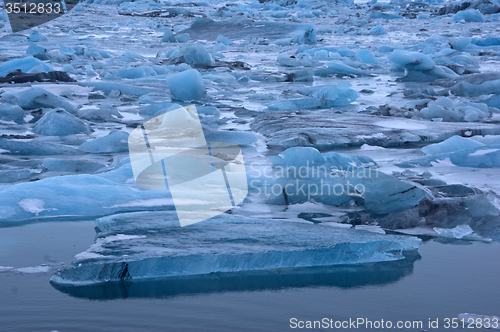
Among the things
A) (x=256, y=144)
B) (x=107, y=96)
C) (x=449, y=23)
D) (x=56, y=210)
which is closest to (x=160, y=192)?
(x=56, y=210)

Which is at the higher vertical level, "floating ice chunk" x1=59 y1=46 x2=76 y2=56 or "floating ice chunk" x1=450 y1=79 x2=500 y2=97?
"floating ice chunk" x1=450 y1=79 x2=500 y2=97

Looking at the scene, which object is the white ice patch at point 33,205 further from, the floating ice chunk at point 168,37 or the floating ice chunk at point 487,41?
the floating ice chunk at point 487,41

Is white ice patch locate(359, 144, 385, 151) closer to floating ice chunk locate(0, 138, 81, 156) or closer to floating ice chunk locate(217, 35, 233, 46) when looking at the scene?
floating ice chunk locate(0, 138, 81, 156)

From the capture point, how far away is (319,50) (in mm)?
9688

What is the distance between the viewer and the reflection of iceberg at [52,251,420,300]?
5.31ft

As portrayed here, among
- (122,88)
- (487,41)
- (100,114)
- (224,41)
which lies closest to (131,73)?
(122,88)

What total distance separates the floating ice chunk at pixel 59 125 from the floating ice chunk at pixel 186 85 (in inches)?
58.7

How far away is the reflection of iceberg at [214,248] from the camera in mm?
1725

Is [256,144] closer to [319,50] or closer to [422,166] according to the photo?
[422,166]

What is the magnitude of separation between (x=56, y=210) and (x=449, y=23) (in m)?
16.0

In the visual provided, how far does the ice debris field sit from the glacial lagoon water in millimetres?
82

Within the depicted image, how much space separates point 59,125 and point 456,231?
2.94 m

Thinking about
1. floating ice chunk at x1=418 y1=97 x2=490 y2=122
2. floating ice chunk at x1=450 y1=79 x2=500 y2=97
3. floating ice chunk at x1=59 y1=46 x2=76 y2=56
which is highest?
floating ice chunk at x1=418 y1=97 x2=490 y2=122

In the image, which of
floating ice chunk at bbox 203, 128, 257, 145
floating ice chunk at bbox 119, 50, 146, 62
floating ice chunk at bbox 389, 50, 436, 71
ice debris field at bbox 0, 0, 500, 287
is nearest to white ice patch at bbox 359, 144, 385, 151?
ice debris field at bbox 0, 0, 500, 287
